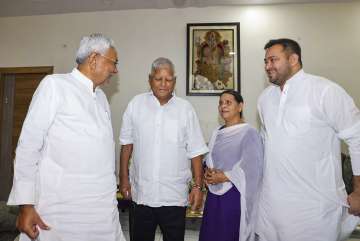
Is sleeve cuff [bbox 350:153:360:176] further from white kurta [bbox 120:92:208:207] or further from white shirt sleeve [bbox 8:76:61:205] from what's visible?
white shirt sleeve [bbox 8:76:61:205]

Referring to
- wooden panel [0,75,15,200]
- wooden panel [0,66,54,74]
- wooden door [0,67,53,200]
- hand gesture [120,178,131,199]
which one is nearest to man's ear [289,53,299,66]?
hand gesture [120,178,131,199]

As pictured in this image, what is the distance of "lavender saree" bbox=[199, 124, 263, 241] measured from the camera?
1.79 m

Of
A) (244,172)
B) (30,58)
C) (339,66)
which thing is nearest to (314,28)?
Result: (339,66)

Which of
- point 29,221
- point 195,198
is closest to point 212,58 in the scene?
point 195,198

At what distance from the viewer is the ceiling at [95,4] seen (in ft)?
12.1

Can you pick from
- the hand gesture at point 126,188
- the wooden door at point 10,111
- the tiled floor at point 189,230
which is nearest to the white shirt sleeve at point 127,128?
the hand gesture at point 126,188

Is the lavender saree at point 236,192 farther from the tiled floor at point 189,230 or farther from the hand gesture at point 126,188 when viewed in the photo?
the tiled floor at point 189,230

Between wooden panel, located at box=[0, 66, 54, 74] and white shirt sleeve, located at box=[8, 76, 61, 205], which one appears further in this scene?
wooden panel, located at box=[0, 66, 54, 74]

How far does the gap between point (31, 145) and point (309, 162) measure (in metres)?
1.40

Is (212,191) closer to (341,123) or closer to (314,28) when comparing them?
(341,123)

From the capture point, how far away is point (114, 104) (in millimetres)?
3930

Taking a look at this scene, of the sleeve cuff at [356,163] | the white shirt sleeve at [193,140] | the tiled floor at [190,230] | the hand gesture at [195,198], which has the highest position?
the white shirt sleeve at [193,140]

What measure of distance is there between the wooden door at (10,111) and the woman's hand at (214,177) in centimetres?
342

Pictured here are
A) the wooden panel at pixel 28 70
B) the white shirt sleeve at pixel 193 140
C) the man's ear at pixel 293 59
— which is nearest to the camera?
the man's ear at pixel 293 59
